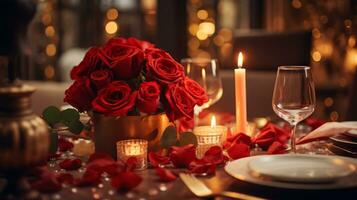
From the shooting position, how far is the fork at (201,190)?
2.55 feet

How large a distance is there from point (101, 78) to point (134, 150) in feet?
0.48

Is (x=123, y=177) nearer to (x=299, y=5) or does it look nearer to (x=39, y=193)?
(x=39, y=193)

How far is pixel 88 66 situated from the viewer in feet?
3.56

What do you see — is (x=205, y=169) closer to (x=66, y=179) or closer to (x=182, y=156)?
(x=182, y=156)

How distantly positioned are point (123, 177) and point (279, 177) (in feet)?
0.76

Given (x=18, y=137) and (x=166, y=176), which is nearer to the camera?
(x=18, y=137)

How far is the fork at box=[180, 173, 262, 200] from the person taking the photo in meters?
0.78

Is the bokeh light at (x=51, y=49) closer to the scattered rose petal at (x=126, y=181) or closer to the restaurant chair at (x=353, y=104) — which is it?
the restaurant chair at (x=353, y=104)

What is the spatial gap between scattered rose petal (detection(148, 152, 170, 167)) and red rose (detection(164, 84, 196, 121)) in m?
0.08

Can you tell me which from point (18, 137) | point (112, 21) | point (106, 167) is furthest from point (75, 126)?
point (112, 21)

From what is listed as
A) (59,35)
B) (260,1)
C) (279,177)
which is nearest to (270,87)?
(279,177)

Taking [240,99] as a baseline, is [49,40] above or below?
above

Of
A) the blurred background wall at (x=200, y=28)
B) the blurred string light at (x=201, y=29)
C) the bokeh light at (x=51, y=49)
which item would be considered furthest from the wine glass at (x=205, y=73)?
the bokeh light at (x=51, y=49)

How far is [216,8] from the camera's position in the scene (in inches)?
167
